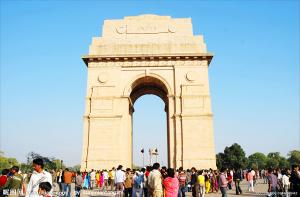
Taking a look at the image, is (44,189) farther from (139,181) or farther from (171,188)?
(139,181)

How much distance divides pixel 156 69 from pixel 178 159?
774cm

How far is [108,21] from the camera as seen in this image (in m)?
30.8

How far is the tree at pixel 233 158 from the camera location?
75688 millimetres

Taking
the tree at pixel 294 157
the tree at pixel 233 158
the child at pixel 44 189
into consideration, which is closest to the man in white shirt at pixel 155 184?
the child at pixel 44 189

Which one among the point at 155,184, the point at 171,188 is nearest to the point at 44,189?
the point at 171,188

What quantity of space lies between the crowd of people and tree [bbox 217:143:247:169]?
54.8 meters

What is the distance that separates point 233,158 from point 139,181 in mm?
65485

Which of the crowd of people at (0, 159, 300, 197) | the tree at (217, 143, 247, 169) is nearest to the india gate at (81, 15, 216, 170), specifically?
the crowd of people at (0, 159, 300, 197)

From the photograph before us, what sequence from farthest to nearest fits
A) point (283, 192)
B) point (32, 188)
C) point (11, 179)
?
1. point (283, 192)
2. point (11, 179)
3. point (32, 188)

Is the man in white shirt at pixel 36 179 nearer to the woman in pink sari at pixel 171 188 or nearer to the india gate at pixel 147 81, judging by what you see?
the woman in pink sari at pixel 171 188

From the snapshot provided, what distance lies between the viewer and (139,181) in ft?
46.9

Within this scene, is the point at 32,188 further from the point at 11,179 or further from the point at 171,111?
the point at 171,111

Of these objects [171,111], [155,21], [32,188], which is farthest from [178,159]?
[32,188]

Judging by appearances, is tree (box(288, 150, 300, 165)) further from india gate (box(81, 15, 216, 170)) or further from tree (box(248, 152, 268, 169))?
india gate (box(81, 15, 216, 170))
